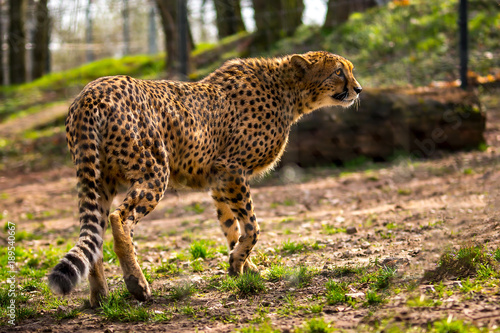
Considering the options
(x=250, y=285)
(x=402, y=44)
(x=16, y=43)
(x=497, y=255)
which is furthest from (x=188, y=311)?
(x=16, y=43)

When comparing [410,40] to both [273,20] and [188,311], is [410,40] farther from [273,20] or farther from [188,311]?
[188,311]

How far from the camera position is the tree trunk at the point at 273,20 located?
15.4 m

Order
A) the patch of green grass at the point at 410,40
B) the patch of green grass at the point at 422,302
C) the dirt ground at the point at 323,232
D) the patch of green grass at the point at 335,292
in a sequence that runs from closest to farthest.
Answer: the patch of green grass at the point at 422,302
the dirt ground at the point at 323,232
the patch of green grass at the point at 335,292
the patch of green grass at the point at 410,40

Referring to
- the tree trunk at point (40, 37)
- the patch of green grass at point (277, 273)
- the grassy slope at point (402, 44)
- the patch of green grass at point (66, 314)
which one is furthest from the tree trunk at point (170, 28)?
the patch of green grass at point (66, 314)

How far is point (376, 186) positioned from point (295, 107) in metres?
3.42

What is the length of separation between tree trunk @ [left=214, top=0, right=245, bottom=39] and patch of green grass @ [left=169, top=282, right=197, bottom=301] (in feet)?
26.8

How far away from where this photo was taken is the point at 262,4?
15461mm

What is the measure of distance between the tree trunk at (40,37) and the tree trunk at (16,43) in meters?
0.55

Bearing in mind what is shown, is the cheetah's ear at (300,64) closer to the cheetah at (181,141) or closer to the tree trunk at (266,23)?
the cheetah at (181,141)

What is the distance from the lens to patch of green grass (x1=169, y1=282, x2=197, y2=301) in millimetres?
4598

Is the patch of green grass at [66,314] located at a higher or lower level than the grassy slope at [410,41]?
lower

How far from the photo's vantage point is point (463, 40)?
1024 cm

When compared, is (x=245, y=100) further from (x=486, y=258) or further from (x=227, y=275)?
(x=486, y=258)

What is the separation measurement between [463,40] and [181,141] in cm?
742
